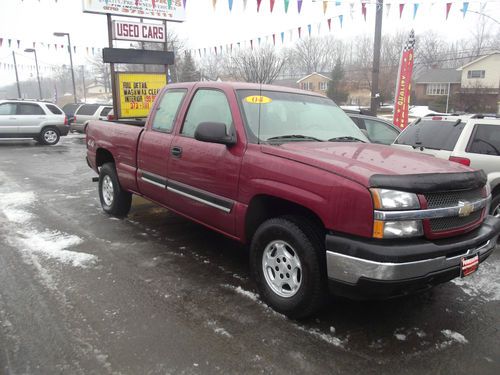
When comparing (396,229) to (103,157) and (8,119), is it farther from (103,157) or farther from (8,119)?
(8,119)

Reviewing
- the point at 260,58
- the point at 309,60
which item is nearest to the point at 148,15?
the point at 260,58

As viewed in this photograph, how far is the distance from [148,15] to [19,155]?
247 inches

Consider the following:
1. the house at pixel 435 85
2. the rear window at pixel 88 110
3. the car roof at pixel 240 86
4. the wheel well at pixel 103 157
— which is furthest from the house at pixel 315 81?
the car roof at pixel 240 86

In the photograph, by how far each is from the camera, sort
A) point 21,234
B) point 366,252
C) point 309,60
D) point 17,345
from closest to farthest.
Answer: point 366,252
point 17,345
point 21,234
point 309,60

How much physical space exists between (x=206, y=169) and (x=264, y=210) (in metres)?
0.77

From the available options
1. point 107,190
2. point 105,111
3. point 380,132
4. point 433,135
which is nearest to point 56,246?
point 107,190

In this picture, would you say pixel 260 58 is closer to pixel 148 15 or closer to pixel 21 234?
pixel 148 15

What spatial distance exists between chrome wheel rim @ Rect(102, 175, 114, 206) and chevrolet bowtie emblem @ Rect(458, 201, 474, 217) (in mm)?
4722

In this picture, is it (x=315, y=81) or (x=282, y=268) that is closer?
(x=282, y=268)

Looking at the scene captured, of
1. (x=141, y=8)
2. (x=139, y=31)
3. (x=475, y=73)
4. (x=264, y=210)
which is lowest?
(x=264, y=210)

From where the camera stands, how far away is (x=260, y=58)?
17141 millimetres

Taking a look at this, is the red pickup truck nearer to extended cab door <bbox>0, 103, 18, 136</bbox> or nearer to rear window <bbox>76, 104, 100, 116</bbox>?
extended cab door <bbox>0, 103, 18, 136</bbox>

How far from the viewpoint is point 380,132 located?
8.18m

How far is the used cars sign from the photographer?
12.4m
